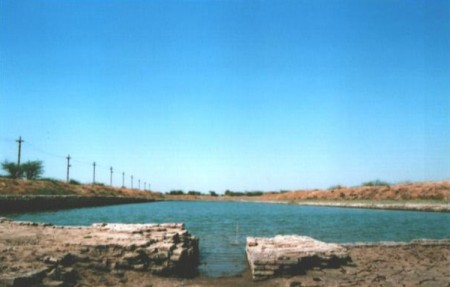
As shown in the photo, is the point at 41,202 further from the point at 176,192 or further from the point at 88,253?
the point at 176,192

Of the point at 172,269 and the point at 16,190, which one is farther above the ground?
the point at 16,190

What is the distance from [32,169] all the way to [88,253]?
7586cm

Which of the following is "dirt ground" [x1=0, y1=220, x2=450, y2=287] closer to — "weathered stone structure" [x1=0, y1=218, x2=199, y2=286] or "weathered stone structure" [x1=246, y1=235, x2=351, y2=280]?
"weathered stone structure" [x1=0, y1=218, x2=199, y2=286]

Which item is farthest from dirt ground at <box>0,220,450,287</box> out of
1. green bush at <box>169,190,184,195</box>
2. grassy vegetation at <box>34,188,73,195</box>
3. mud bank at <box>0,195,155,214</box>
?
green bush at <box>169,190,184,195</box>

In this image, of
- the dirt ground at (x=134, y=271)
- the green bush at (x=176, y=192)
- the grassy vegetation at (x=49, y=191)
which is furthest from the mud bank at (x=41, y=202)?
the green bush at (x=176, y=192)

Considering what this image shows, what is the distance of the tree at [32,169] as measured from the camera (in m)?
77.9

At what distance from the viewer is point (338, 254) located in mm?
11836

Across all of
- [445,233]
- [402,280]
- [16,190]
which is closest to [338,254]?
→ [402,280]

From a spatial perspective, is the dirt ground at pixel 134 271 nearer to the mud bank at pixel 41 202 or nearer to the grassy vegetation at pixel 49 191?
the mud bank at pixel 41 202

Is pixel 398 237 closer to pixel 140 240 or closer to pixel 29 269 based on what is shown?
pixel 140 240

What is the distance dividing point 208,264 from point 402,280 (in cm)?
654

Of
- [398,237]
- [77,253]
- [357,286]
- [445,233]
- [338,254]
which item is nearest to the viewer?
[357,286]

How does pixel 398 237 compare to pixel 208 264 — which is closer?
pixel 208 264

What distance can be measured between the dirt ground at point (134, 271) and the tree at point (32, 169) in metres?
71.9
